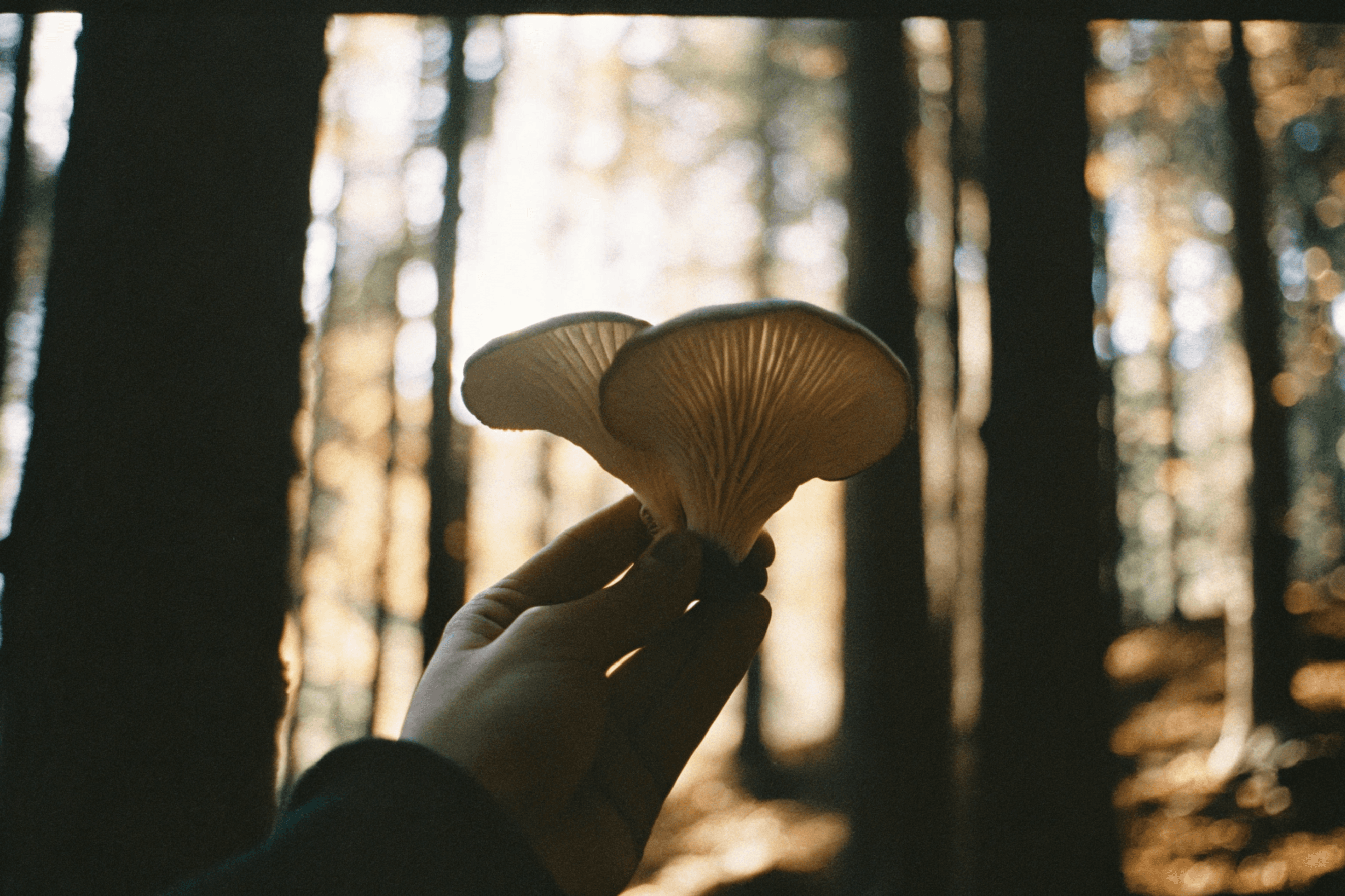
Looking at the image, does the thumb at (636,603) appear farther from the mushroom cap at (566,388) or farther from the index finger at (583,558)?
the index finger at (583,558)

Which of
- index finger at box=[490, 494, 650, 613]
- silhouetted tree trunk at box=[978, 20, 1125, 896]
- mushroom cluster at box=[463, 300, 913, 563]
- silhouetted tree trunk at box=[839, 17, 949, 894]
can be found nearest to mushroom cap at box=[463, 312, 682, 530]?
mushroom cluster at box=[463, 300, 913, 563]

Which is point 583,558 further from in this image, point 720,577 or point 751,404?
point 751,404

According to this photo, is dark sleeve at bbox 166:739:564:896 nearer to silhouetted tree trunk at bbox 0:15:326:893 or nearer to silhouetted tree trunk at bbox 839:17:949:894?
silhouetted tree trunk at bbox 0:15:326:893

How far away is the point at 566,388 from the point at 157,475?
131 centimetres

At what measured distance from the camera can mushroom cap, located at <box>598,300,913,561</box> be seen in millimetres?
798

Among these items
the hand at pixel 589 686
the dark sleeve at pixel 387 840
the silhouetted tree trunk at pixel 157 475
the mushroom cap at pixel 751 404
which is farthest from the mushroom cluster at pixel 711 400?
the silhouetted tree trunk at pixel 157 475

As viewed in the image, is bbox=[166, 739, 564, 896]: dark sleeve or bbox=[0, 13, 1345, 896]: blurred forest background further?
bbox=[0, 13, 1345, 896]: blurred forest background

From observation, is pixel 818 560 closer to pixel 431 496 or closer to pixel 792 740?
pixel 792 740

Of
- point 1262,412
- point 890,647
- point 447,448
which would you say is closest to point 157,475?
point 447,448

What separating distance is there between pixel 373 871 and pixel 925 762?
194cm

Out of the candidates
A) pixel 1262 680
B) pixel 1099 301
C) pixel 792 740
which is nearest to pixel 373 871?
pixel 792 740

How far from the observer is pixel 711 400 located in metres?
0.95

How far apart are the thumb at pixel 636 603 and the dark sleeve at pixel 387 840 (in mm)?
278

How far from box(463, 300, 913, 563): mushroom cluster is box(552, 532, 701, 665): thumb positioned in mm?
72
